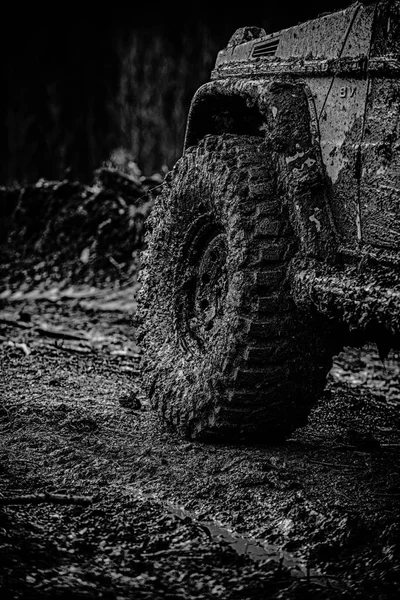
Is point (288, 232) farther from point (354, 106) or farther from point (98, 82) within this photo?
point (98, 82)

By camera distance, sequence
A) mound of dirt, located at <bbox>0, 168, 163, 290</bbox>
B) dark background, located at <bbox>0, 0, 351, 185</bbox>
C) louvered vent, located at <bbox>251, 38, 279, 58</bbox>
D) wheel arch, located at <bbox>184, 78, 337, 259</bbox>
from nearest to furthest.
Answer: wheel arch, located at <bbox>184, 78, 337, 259</bbox>
louvered vent, located at <bbox>251, 38, 279, 58</bbox>
mound of dirt, located at <bbox>0, 168, 163, 290</bbox>
dark background, located at <bbox>0, 0, 351, 185</bbox>

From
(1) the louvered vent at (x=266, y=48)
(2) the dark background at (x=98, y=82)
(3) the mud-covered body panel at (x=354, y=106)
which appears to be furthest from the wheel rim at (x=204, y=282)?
(2) the dark background at (x=98, y=82)

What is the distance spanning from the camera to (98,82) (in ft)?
47.0

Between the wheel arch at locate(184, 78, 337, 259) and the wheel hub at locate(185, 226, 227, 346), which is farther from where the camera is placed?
the wheel hub at locate(185, 226, 227, 346)

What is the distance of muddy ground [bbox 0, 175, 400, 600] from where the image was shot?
2631 millimetres

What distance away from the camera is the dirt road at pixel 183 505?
2.62m

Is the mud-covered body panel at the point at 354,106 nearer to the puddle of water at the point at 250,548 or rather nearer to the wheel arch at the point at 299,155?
the wheel arch at the point at 299,155

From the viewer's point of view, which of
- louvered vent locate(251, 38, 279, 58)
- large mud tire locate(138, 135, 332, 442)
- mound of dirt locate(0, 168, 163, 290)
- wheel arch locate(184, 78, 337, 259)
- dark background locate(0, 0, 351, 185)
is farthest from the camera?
dark background locate(0, 0, 351, 185)

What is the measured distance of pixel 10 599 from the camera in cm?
246

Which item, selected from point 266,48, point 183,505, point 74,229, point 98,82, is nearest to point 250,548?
point 183,505

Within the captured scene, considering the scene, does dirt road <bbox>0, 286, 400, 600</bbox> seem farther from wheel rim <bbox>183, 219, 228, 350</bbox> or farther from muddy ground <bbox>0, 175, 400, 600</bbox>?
wheel rim <bbox>183, 219, 228, 350</bbox>

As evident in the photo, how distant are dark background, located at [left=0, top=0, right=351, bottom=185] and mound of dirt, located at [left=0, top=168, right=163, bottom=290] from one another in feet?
8.80

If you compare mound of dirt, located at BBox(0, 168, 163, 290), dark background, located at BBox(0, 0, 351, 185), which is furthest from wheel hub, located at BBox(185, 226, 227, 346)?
dark background, located at BBox(0, 0, 351, 185)

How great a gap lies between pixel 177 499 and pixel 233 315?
0.71m
